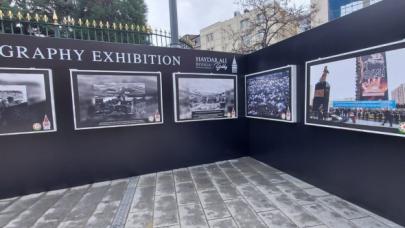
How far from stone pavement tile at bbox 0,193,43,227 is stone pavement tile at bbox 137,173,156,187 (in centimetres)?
151

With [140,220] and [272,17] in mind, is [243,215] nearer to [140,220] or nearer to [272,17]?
[140,220]

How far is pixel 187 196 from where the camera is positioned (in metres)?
3.24

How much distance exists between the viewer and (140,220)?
260 centimetres

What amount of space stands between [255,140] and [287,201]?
7.05ft

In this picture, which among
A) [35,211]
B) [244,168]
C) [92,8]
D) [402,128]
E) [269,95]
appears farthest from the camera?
[92,8]

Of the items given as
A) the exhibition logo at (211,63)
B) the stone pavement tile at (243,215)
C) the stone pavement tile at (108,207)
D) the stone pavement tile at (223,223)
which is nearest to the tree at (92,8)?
the exhibition logo at (211,63)

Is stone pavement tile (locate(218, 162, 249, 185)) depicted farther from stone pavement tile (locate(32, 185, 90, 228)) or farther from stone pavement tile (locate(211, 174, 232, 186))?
stone pavement tile (locate(32, 185, 90, 228))

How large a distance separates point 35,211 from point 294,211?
3.37 meters

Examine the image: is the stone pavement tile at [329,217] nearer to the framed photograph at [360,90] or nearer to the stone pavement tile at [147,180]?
the framed photograph at [360,90]

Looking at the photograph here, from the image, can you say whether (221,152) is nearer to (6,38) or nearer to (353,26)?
(353,26)

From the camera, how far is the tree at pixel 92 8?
1012 centimetres

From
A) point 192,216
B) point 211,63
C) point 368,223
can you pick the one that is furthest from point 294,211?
point 211,63

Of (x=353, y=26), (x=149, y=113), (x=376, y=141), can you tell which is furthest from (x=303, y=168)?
(x=149, y=113)

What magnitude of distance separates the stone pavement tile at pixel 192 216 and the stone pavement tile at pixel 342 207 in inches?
64.8
